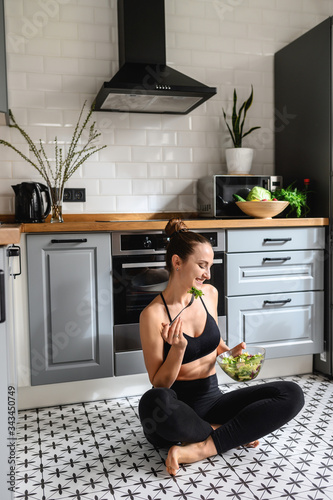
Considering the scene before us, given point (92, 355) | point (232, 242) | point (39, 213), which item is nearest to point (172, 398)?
point (92, 355)

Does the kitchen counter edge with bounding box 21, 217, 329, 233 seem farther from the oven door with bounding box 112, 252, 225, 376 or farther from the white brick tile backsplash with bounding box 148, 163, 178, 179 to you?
the white brick tile backsplash with bounding box 148, 163, 178, 179

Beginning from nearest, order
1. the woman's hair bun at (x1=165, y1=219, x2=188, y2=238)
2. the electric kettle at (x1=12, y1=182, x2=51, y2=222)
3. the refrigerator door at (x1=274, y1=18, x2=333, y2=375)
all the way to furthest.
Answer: the woman's hair bun at (x1=165, y1=219, x2=188, y2=238)
the electric kettle at (x1=12, y1=182, x2=51, y2=222)
the refrigerator door at (x1=274, y1=18, x2=333, y2=375)

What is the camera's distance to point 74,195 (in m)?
2.94

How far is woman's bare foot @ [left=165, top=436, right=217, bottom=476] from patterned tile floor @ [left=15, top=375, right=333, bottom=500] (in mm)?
33

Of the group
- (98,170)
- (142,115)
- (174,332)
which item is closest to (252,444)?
(174,332)

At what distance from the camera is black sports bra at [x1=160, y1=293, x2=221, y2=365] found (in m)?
1.91

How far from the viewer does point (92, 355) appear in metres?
2.39

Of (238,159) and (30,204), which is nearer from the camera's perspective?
(30,204)

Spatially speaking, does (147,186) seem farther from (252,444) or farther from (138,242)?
(252,444)

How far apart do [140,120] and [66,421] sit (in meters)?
1.86

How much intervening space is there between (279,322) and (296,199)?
0.73 metres

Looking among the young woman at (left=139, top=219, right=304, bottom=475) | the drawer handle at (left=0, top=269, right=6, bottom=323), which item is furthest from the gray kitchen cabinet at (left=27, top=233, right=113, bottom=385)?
the drawer handle at (left=0, top=269, right=6, bottom=323)

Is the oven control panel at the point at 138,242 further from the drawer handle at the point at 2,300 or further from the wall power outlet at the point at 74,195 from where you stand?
the drawer handle at the point at 2,300

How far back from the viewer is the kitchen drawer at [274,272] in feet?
8.50
